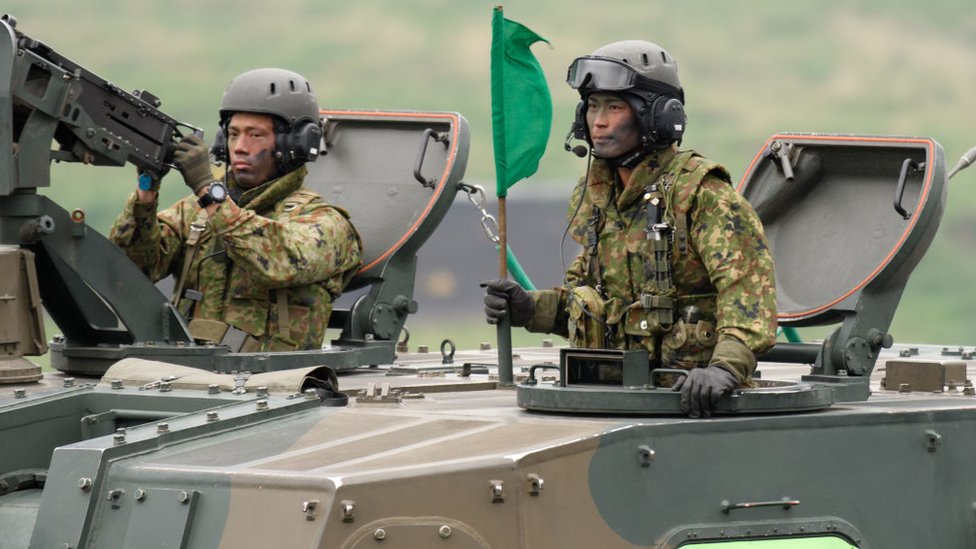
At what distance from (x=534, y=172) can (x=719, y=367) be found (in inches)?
63.6

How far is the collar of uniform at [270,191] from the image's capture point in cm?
1000

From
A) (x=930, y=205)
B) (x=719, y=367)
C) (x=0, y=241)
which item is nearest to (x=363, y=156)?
(x=0, y=241)

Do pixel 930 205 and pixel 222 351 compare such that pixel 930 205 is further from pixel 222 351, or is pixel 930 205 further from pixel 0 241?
pixel 0 241

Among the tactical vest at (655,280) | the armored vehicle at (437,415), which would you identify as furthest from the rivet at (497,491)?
the tactical vest at (655,280)

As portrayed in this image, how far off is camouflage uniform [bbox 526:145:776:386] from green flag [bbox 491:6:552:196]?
1.04 feet

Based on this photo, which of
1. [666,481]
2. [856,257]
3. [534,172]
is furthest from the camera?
[856,257]

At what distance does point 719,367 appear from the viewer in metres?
7.10

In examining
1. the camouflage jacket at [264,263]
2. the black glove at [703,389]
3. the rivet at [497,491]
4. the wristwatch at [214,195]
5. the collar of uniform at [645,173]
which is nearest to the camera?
the rivet at [497,491]

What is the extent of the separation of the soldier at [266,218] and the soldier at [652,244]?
217 cm

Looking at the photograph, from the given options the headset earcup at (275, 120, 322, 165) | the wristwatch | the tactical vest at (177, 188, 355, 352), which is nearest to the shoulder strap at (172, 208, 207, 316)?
the tactical vest at (177, 188, 355, 352)

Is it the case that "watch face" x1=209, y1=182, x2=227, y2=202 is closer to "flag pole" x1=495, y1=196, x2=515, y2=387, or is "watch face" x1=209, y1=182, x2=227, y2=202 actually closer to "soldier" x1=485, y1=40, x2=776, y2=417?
"flag pole" x1=495, y1=196, x2=515, y2=387

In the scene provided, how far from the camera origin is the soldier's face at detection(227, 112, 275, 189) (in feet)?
32.8

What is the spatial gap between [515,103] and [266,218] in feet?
6.30

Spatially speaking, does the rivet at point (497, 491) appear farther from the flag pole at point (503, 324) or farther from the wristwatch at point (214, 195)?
the wristwatch at point (214, 195)
